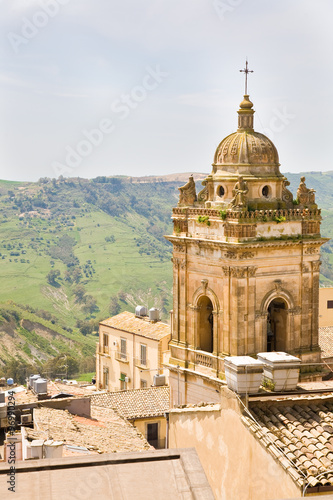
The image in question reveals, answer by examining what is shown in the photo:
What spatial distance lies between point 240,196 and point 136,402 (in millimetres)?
13285

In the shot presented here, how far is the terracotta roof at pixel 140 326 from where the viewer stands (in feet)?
142

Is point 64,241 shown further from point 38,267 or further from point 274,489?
point 274,489

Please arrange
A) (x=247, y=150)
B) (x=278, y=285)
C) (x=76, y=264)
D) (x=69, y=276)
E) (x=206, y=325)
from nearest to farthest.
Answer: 1. (x=278, y=285)
2. (x=247, y=150)
3. (x=206, y=325)
4. (x=69, y=276)
5. (x=76, y=264)

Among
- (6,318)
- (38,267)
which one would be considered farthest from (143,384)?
(38,267)

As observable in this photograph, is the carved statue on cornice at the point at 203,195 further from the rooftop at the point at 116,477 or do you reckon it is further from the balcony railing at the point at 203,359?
the rooftop at the point at 116,477

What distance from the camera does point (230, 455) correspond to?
42.4ft

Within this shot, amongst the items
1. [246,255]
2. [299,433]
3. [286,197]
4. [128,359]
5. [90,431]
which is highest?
[286,197]

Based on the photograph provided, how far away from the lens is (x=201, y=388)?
77.0ft

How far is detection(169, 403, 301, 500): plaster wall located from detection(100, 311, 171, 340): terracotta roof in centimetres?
2789

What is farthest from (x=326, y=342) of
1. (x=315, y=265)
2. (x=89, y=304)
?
(x=89, y=304)

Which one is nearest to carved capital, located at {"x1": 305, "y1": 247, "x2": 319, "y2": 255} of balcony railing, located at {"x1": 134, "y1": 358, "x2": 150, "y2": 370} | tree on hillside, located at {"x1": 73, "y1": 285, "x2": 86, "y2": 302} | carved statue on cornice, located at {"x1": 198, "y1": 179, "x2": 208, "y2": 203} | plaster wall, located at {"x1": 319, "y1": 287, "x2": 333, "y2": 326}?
carved statue on cornice, located at {"x1": 198, "y1": 179, "x2": 208, "y2": 203}

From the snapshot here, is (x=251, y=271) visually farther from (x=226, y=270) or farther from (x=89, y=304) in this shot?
(x=89, y=304)

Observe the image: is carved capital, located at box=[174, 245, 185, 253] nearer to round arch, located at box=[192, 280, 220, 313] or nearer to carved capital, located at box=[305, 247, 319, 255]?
round arch, located at box=[192, 280, 220, 313]

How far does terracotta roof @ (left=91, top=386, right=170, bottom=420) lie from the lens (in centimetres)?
3206
